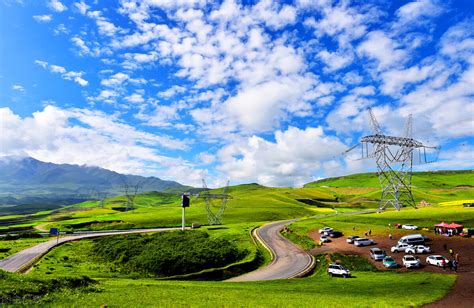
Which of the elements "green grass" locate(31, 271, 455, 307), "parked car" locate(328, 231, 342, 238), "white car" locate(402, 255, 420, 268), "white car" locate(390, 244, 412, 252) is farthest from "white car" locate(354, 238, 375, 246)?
"green grass" locate(31, 271, 455, 307)

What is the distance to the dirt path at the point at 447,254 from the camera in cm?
3656

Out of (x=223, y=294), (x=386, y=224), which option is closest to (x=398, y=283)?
(x=223, y=294)

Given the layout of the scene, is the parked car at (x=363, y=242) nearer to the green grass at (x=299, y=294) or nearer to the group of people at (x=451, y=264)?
the group of people at (x=451, y=264)

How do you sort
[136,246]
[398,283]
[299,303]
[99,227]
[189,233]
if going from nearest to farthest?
1. [299,303]
2. [398,283]
3. [136,246]
4. [189,233]
5. [99,227]

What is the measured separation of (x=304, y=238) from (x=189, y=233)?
33313 millimetres

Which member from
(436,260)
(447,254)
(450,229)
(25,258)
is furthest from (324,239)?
(25,258)

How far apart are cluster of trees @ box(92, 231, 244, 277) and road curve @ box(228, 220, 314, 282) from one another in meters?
8.39

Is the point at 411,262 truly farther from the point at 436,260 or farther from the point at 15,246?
the point at 15,246

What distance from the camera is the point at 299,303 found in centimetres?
3105

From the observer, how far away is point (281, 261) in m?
68.6

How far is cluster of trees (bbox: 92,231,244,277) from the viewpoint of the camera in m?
67.1

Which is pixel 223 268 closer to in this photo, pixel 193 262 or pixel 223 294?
pixel 193 262

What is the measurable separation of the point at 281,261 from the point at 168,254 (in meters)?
23.4

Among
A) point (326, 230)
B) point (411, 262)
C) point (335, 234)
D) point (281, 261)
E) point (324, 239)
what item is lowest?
point (281, 261)
